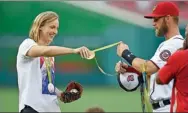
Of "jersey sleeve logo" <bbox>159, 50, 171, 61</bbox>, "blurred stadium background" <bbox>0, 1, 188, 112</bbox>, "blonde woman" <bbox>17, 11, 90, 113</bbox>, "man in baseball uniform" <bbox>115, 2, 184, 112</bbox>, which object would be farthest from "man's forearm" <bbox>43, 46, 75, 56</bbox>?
"blurred stadium background" <bbox>0, 1, 188, 112</bbox>

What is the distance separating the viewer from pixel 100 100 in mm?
9156

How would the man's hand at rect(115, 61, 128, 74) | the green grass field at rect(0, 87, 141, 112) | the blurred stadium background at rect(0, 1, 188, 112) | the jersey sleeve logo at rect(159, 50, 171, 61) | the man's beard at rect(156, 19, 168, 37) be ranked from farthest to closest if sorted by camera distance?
the green grass field at rect(0, 87, 141, 112) < the blurred stadium background at rect(0, 1, 188, 112) < the man's hand at rect(115, 61, 128, 74) < the man's beard at rect(156, 19, 168, 37) < the jersey sleeve logo at rect(159, 50, 171, 61)

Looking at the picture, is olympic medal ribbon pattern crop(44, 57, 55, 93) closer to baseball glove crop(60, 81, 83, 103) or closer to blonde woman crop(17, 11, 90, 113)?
blonde woman crop(17, 11, 90, 113)

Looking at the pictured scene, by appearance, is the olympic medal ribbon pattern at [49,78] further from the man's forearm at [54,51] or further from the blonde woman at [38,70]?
the man's forearm at [54,51]

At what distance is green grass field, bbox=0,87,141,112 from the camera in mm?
9086

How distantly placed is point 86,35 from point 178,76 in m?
3.54

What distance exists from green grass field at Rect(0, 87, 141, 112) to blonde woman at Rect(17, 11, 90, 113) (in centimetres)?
298

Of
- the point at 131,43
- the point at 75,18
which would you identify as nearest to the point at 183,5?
the point at 131,43

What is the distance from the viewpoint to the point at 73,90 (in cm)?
652

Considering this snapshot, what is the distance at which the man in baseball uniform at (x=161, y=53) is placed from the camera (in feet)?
19.5

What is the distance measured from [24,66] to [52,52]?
385mm

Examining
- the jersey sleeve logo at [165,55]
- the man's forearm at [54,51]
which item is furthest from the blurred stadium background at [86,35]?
the man's forearm at [54,51]

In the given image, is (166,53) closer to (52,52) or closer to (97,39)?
(52,52)

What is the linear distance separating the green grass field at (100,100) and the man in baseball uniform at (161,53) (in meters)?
2.96
